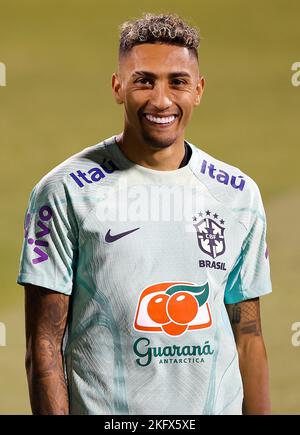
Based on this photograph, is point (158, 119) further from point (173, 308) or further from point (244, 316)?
point (244, 316)

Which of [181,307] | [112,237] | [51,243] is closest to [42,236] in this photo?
[51,243]

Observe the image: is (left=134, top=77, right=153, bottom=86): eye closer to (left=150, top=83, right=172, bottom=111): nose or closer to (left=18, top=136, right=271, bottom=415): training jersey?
(left=150, top=83, right=172, bottom=111): nose

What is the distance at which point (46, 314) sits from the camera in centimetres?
243


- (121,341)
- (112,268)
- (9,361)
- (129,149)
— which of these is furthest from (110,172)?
(9,361)

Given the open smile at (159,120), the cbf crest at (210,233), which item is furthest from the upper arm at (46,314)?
the open smile at (159,120)

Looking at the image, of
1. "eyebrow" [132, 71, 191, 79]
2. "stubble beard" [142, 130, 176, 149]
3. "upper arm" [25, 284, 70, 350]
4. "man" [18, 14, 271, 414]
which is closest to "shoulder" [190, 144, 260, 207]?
"man" [18, 14, 271, 414]

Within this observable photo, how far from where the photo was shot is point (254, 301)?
266cm

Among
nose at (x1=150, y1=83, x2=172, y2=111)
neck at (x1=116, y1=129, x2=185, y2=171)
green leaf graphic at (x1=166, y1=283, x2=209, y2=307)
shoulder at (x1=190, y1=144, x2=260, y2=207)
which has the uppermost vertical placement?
nose at (x1=150, y1=83, x2=172, y2=111)

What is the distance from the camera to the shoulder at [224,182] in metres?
2.62

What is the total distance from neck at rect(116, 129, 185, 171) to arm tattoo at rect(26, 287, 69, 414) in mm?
389

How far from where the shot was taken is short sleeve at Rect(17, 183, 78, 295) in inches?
95.8

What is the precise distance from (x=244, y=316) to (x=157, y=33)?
75 cm

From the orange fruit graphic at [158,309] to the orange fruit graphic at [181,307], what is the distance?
0.6 inches
